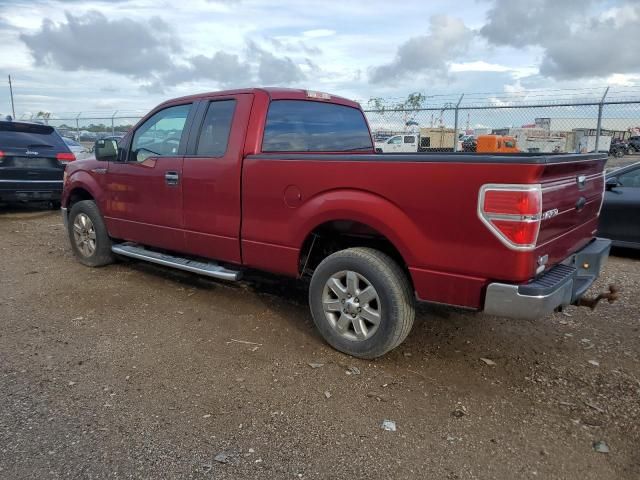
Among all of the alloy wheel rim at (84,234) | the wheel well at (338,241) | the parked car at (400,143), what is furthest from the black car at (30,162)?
the parked car at (400,143)

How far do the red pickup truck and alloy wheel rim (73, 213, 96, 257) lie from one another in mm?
443

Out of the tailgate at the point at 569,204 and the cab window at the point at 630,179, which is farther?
the cab window at the point at 630,179

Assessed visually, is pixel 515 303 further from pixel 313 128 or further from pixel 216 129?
pixel 216 129

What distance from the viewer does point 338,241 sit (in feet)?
13.8

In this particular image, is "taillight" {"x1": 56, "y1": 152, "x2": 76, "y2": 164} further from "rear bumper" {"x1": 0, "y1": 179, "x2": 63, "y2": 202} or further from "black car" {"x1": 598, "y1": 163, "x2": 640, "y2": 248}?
"black car" {"x1": 598, "y1": 163, "x2": 640, "y2": 248}

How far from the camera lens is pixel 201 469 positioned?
261 centimetres

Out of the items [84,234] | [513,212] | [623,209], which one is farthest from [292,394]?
[623,209]

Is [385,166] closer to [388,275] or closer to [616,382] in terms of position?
[388,275]

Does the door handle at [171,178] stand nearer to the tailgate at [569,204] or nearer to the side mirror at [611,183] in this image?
the tailgate at [569,204]

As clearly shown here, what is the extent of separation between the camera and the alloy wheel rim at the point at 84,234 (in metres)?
6.03

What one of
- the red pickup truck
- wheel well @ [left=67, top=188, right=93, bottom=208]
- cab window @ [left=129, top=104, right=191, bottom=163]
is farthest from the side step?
cab window @ [left=129, top=104, right=191, bottom=163]

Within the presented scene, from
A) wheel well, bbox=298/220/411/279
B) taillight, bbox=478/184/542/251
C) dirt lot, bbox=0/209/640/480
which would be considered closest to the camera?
dirt lot, bbox=0/209/640/480

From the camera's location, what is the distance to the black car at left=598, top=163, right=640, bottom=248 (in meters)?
6.56

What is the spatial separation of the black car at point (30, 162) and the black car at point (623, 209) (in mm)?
9003
